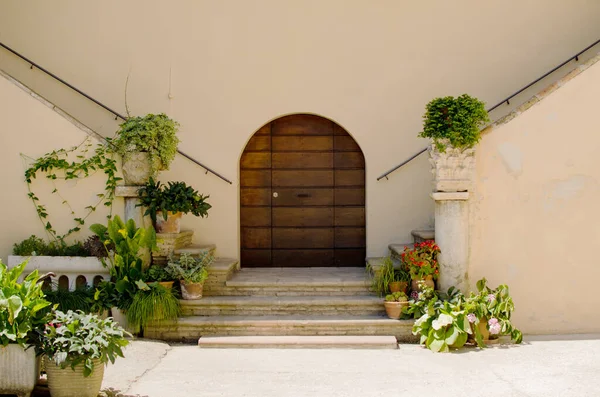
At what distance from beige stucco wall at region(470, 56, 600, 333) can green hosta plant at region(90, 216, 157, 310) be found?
12.9 feet

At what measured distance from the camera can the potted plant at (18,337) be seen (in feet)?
17.0

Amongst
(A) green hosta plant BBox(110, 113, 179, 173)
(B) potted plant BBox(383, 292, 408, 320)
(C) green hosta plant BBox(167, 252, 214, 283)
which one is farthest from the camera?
(A) green hosta plant BBox(110, 113, 179, 173)

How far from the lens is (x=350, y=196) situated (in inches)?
380

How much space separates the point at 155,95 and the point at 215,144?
110 cm

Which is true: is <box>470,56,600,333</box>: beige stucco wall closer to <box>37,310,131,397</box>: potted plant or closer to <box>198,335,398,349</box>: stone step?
<box>198,335,398,349</box>: stone step

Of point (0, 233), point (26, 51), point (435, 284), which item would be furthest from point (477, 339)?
point (26, 51)

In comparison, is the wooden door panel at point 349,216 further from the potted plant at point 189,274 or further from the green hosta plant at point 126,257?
the green hosta plant at point 126,257

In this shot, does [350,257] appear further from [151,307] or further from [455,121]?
[151,307]

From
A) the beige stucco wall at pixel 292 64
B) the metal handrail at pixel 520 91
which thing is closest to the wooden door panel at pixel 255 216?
the beige stucco wall at pixel 292 64

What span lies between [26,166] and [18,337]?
3461 millimetres

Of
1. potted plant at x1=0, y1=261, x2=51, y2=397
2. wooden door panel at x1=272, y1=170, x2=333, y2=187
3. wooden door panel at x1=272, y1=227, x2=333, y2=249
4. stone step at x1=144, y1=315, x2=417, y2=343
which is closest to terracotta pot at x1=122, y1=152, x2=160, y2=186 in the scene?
stone step at x1=144, y1=315, x2=417, y2=343

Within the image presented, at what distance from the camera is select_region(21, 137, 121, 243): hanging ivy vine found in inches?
316

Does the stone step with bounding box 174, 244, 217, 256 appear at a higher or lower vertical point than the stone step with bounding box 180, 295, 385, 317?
higher

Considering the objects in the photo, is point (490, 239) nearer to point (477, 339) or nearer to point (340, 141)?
point (477, 339)
